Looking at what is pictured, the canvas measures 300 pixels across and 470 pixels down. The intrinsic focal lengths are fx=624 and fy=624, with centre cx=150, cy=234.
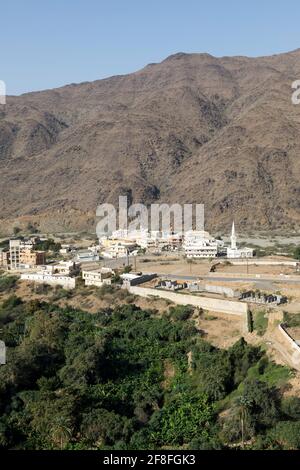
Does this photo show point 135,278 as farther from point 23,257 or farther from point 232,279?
point 23,257

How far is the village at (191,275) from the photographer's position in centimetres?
2766

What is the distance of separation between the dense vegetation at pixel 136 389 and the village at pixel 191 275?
4.66 ft

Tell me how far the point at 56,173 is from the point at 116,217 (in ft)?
82.8

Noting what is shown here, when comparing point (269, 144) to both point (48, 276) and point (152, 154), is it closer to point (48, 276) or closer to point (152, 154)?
point (152, 154)

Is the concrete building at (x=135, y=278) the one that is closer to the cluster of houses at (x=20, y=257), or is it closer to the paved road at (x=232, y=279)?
the paved road at (x=232, y=279)

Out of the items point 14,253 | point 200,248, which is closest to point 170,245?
point 200,248

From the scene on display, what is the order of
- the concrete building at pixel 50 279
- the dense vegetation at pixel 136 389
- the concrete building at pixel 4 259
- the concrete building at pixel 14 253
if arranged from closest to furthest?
the dense vegetation at pixel 136 389 < the concrete building at pixel 50 279 < the concrete building at pixel 14 253 < the concrete building at pixel 4 259

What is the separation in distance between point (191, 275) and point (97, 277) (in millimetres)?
5937

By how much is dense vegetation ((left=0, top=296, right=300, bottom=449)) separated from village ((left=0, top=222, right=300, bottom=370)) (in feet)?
4.66

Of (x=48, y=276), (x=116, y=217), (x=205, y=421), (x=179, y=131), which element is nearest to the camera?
(x=205, y=421)

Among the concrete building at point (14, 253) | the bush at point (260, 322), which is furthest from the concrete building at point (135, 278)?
the concrete building at point (14, 253)

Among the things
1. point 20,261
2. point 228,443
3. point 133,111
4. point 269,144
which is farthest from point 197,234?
point 133,111

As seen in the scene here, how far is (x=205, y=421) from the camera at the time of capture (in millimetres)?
19906

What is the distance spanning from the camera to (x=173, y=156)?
4028 inches
